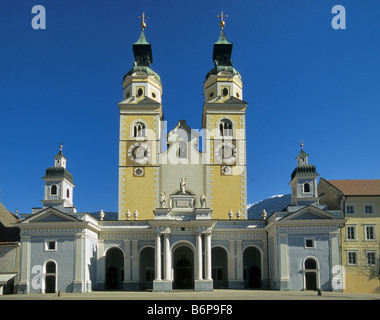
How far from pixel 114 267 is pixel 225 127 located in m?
21.1

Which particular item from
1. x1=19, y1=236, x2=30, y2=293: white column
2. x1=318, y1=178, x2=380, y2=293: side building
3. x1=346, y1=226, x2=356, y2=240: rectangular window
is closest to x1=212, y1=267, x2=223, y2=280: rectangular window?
x1=318, y1=178, x2=380, y2=293: side building

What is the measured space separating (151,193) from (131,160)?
4.64 metres

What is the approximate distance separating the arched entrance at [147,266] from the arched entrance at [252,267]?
10.1 m

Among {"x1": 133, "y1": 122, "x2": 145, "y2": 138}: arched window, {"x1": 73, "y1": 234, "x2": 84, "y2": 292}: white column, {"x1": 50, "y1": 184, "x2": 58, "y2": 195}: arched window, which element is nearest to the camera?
{"x1": 73, "y1": 234, "x2": 84, "y2": 292}: white column

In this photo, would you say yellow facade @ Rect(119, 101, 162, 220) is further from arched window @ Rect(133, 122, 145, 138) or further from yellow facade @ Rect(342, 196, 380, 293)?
yellow facade @ Rect(342, 196, 380, 293)

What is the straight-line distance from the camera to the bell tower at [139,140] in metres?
56.4

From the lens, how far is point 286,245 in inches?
1842

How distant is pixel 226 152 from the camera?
5859cm

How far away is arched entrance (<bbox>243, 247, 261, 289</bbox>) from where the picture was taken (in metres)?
52.4

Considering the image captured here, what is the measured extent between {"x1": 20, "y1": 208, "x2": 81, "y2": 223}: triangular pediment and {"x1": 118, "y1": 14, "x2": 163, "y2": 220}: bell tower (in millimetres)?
9060

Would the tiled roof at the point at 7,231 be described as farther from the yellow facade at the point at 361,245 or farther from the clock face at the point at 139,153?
the yellow facade at the point at 361,245

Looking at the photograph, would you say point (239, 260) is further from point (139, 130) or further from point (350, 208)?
point (139, 130)

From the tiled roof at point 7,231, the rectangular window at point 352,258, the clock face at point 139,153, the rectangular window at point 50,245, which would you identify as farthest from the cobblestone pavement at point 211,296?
the clock face at point 139,153
